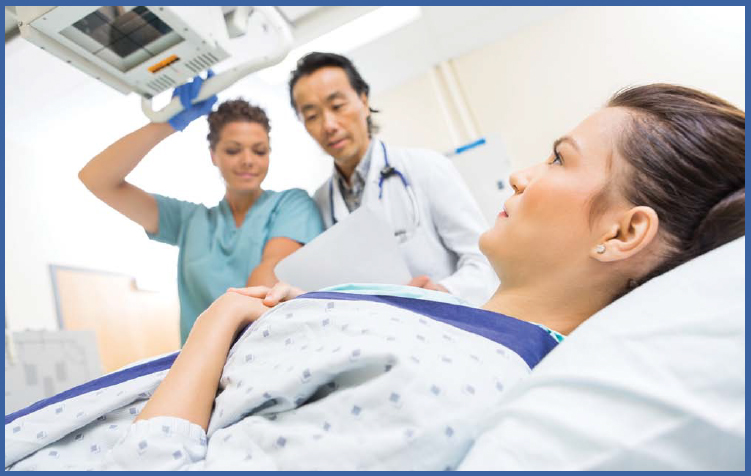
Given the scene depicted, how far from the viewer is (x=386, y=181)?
1.64 metres

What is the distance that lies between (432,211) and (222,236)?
2.32 feet

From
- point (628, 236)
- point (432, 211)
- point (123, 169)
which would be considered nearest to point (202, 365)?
point (628, 236)

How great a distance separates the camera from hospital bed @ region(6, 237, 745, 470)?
427 millimetres

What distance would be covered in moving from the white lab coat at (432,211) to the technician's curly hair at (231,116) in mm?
437

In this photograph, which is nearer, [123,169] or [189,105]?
[189,105]

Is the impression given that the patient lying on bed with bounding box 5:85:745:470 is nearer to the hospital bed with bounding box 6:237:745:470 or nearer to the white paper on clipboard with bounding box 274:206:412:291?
the hospital bed with bounding box 6:237:745:470

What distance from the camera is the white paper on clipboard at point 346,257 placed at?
50.5 inches

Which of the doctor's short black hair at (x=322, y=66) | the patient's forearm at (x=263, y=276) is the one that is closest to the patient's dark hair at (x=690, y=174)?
the patient's forearm at (x=263, y=276)

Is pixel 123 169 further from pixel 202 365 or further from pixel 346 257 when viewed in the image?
pixel 202 365

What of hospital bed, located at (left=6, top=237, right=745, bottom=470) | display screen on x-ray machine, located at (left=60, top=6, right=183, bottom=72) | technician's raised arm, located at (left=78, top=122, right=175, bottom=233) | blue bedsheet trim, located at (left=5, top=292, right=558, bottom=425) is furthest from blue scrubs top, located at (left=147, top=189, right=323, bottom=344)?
hospital bed, located at (left=6, top=237, right=745, bottom=470)

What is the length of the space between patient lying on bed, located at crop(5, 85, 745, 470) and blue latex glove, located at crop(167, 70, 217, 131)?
34.9 inches

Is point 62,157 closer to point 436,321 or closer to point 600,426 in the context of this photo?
point 436,321

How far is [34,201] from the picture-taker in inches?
118

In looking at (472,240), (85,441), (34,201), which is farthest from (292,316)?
(34,201)
